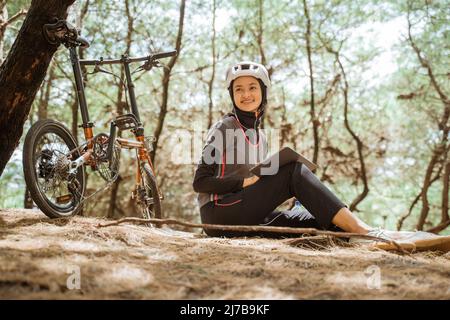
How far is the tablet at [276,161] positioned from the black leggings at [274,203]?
0.10ft

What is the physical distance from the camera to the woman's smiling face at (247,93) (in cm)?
311

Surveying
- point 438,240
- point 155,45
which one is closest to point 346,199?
point 155,45

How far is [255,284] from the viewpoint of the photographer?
1.42m

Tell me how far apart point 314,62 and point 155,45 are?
10.7 feet

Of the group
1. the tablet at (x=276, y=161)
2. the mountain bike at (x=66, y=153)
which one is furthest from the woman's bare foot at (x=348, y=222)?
the mountain bike at (x=66, y=153)

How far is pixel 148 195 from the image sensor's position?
3.61 m

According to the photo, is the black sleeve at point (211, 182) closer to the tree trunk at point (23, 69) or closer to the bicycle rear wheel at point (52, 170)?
the bicycle rear wheel at point (52, 170)

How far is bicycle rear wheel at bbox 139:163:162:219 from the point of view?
354 centimetres

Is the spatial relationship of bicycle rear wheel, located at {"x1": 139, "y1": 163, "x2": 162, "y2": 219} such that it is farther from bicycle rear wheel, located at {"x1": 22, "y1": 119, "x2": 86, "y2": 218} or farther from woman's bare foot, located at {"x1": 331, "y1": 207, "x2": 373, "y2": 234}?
woman's bare foot, located at {"x1": 331, "y1": 207, "x2": 373, "y2": 234}

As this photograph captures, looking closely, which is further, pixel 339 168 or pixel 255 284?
pixel 339 168

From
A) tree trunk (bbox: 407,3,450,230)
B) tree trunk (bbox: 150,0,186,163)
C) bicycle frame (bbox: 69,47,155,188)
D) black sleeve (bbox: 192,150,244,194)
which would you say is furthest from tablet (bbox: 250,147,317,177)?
tree trunk (bbox: 407,3,450,230)

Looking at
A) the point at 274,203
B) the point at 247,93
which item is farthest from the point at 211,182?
the point at 247,93

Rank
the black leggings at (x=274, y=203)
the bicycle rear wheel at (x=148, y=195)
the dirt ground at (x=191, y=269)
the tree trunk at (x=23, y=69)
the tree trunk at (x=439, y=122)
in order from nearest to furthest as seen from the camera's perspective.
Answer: the dirt ground at (x=191, y=269) < the black leggings at (x=274, y=203) < the tree trunk at (x=23, y=69) < the bicycle rear wheel at (x=148, y=195) < the tree trunk at (x=439, y=122)
